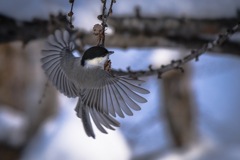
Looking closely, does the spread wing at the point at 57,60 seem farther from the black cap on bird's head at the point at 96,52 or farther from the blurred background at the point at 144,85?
the blurred background at the point at 144,85

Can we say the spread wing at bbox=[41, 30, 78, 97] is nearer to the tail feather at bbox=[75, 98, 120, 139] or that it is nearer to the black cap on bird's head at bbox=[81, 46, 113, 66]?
the tail feather at bbox=[75, 98, 120, 139]

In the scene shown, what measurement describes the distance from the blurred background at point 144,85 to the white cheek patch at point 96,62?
529mm

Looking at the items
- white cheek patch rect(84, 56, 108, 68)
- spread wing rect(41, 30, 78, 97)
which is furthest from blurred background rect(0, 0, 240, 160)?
white cheek patch rect(84, 56, 108, 68)

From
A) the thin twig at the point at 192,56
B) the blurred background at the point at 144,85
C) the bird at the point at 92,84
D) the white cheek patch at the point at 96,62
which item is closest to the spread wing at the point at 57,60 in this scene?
the bird at the point at 92,84

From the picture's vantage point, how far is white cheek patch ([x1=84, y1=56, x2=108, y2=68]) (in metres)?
0.78

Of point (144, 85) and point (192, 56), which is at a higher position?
point (144, 85)

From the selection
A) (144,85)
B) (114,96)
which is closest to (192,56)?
(114,96)

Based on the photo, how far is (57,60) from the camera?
3.18ft

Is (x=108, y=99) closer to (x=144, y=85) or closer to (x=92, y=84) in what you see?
(x=92, y=84)

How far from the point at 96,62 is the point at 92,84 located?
0.09 metres

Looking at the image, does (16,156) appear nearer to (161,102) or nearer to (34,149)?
(34,149)

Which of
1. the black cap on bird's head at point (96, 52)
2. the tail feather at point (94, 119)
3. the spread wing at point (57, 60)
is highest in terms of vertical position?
the spread wing at point (57, 60)

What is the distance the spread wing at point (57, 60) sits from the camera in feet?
3.03

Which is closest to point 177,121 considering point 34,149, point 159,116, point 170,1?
point 159,116
